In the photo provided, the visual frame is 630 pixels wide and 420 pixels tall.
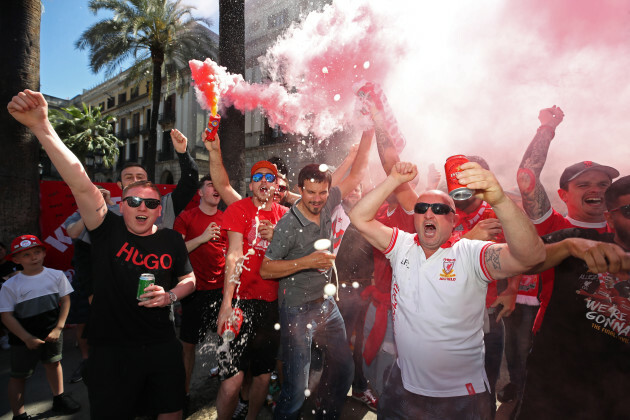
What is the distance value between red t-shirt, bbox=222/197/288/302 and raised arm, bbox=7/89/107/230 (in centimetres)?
116

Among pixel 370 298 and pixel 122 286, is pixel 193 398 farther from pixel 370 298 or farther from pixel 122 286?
pixel 370 298

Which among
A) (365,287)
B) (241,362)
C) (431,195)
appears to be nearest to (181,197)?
(241,362)

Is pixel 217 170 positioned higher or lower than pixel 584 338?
higher

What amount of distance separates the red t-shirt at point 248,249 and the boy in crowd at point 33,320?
2.01 meters

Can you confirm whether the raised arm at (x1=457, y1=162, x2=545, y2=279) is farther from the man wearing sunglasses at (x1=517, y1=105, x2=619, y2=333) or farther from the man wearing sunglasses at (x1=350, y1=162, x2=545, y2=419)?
the man wearing sunglasses at (x1=517, y1=105, x2=619, y2=333)

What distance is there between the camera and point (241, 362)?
9.56 ft

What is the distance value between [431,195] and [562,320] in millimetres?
1213

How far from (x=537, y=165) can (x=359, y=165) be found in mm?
1740

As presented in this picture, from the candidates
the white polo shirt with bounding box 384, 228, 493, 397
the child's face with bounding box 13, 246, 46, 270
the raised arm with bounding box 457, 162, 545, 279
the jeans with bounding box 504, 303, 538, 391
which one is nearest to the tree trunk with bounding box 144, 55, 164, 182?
the child's face with bounding box 13, 246, 46, 270

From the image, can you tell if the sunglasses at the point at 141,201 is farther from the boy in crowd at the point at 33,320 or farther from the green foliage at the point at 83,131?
the green foliage at the point at 83,131

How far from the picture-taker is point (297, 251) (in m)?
2.94

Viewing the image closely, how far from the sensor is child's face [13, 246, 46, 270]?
343cm

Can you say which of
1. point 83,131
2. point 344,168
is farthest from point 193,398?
point 83,131

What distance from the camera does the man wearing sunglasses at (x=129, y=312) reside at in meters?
2.21
